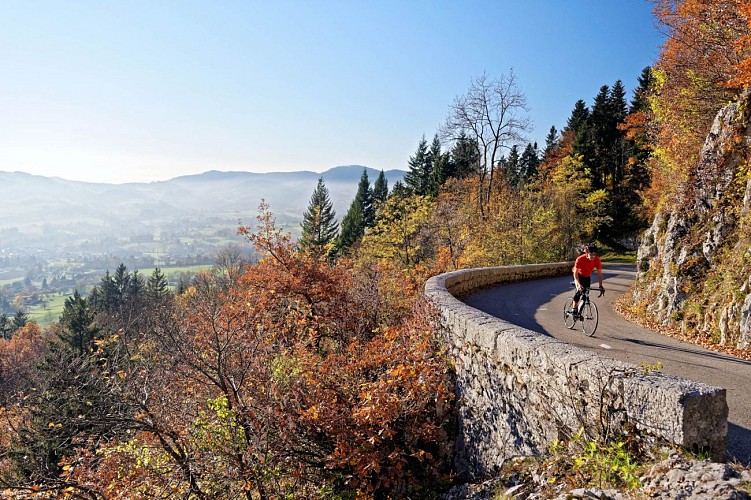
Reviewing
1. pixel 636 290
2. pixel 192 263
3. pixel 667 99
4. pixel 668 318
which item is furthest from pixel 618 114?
pixel 192 263

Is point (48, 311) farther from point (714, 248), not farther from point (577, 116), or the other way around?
point (714, 248)

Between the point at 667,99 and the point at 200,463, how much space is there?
64.9 feet

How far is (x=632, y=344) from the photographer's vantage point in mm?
8070

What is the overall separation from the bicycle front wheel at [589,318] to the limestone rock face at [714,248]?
87.7 inches

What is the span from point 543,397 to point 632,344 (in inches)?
188

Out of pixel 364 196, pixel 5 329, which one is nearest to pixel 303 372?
pixel 364 196

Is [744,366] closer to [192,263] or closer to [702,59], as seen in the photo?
[702,59]

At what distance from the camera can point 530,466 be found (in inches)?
173

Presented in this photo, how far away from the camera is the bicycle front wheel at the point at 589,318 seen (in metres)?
8.80

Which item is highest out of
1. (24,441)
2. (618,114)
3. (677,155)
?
(618,114)

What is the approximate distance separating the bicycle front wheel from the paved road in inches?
5.9

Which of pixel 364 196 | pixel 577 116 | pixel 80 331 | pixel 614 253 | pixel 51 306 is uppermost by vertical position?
pixel 577 116

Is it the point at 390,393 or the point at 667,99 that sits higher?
the point at 667,99

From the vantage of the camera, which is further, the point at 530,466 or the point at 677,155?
the point at 677,155
